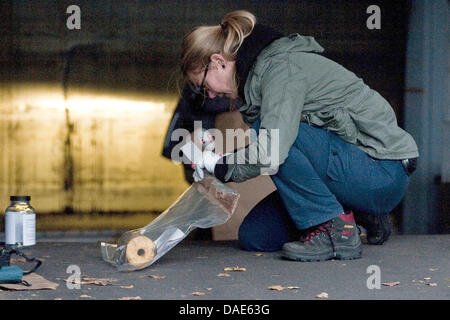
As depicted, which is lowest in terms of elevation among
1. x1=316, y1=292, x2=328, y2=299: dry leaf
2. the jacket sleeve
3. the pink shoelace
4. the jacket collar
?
x1=316, y1=292, x2=328, y2=299: dry leaf

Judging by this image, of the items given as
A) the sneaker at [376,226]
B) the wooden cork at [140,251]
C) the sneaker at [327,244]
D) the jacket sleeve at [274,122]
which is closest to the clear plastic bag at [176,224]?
the wooden cork at [140,251]

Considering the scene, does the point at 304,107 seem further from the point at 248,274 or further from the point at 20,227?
the point at 20,227

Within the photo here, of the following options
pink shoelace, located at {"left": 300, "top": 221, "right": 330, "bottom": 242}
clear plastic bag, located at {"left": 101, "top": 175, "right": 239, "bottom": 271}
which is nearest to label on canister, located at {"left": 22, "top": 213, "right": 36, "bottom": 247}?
clear plastic bag, located at {"left": 101, "top": 175, "right": 239, "bottom": 271}

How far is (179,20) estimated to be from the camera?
147 inches

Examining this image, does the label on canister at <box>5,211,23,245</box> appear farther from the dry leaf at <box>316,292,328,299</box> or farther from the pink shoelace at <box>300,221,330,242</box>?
the dry leaf at <box>316,292,328,299</box>

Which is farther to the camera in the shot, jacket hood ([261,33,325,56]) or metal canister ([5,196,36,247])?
metal canister ([5,196,36,247])

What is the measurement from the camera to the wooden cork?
2.54 metres

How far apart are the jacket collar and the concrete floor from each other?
73 centimetres

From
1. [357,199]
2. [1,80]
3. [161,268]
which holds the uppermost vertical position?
[1,80]

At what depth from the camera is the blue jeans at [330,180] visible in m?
2.67
